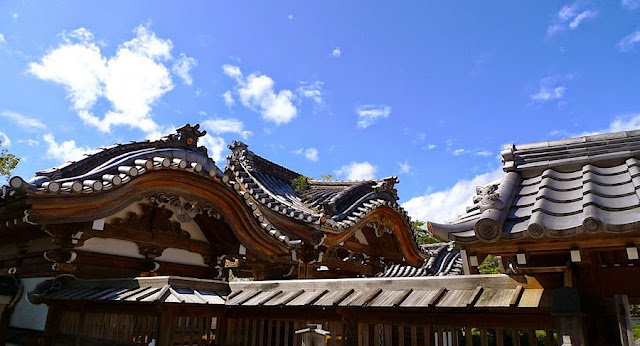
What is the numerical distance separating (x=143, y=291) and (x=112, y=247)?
10.7ft

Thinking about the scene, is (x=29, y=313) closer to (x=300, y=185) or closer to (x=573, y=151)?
(x=573, y=151)

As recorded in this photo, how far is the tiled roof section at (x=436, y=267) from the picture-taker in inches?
737

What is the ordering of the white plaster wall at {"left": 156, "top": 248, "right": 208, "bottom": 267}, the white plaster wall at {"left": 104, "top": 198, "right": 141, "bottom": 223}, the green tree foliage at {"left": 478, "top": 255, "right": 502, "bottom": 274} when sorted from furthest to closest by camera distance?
the green tree foliage at {"left": 478, "top": 255, "right": 502, "bottom": 274} < the white plaster wall at {"left": 156, "top": 248, "right": 208, "bottom": 267} < the white plaster wall at {"left": 104, "top": 198, "right": 141, "bottom": 223}

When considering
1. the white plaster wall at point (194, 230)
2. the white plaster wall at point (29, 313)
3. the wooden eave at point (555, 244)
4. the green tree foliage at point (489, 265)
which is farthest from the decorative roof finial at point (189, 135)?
the green tree foliage at point (489, 265)

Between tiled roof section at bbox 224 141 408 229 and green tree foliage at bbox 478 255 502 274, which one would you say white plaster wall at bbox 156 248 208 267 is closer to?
tiled roof section at bbox 224 141 408 229

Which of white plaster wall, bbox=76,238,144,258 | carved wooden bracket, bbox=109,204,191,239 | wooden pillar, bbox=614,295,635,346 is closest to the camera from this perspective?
wooden pillar, bbox=614,295,635,346

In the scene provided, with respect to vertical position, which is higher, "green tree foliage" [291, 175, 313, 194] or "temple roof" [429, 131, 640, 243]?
"green tree foliage" [291, 175, 313, 194]

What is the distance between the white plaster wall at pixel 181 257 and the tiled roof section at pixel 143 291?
7.15 ft

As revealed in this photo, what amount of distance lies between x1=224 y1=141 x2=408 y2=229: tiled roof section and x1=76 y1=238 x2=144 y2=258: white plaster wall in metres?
2.52

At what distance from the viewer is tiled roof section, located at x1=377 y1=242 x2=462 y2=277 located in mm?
18719

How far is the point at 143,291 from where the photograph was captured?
19.1 feet

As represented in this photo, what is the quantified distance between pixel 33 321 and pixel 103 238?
1.82 metres

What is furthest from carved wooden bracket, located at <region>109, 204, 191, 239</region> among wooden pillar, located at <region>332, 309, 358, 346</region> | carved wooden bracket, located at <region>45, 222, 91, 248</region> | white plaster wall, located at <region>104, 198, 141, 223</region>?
wooden pillar, located at <region>332, 309, 358, 346</region>

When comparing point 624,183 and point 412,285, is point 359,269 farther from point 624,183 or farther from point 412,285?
point 624,183
